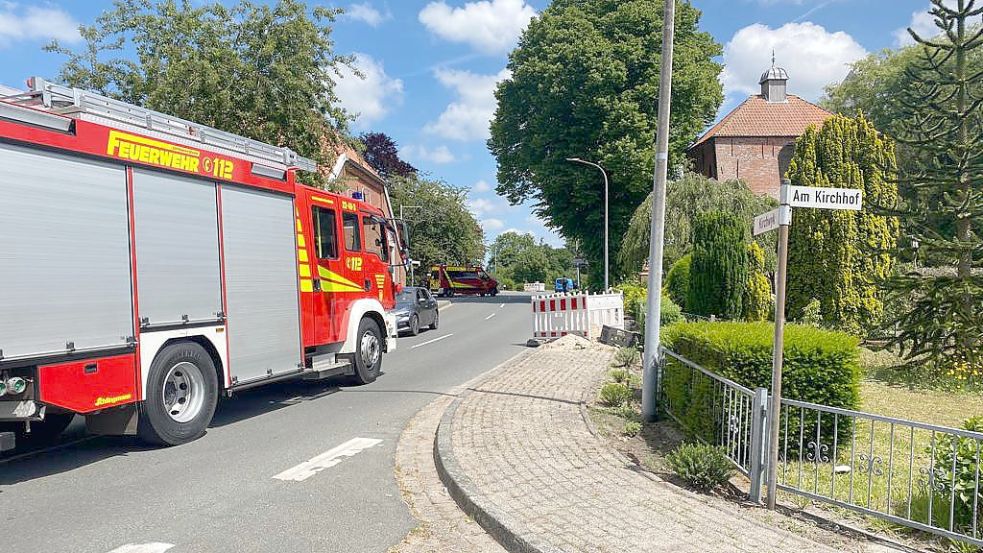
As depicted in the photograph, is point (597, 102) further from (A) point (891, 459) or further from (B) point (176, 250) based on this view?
(A) point (891, 459)

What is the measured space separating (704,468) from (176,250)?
5510mm

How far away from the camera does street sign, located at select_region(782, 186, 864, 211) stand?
4832mm

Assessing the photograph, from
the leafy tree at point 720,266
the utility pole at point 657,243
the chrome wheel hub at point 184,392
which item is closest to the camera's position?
the chrome wheel hub at point 184,392

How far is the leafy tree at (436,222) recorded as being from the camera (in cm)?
5488

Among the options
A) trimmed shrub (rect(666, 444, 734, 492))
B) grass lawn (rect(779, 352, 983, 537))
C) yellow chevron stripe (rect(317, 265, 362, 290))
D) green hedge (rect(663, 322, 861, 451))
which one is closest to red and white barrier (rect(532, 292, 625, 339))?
grass lawn (rect(779, 352, 983, 537))

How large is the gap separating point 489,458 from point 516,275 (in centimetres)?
10492

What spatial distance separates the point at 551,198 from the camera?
39188 mm

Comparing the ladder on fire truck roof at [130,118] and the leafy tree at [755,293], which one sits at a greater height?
the ladder on fire truck roof at [130,118]

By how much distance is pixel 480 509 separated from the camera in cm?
491

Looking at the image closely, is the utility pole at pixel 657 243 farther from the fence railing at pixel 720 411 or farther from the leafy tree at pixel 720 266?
the leafy tree at pixel 720 266

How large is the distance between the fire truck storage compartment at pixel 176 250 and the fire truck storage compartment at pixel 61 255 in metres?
0.20

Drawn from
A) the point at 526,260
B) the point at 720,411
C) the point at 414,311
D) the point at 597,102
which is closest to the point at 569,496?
the point at 720,411

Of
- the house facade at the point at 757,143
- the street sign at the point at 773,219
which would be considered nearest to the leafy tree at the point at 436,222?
the house facade at the point at 757,143

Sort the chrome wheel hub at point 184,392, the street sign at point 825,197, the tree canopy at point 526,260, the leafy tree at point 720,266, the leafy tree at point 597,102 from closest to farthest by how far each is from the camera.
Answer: the street sign at point 825,197
the chrome wheel hub at point 184,392
the leafy tree at point 720,266
the leafy tree at point 597,102
the tree canopy at point 526,260
